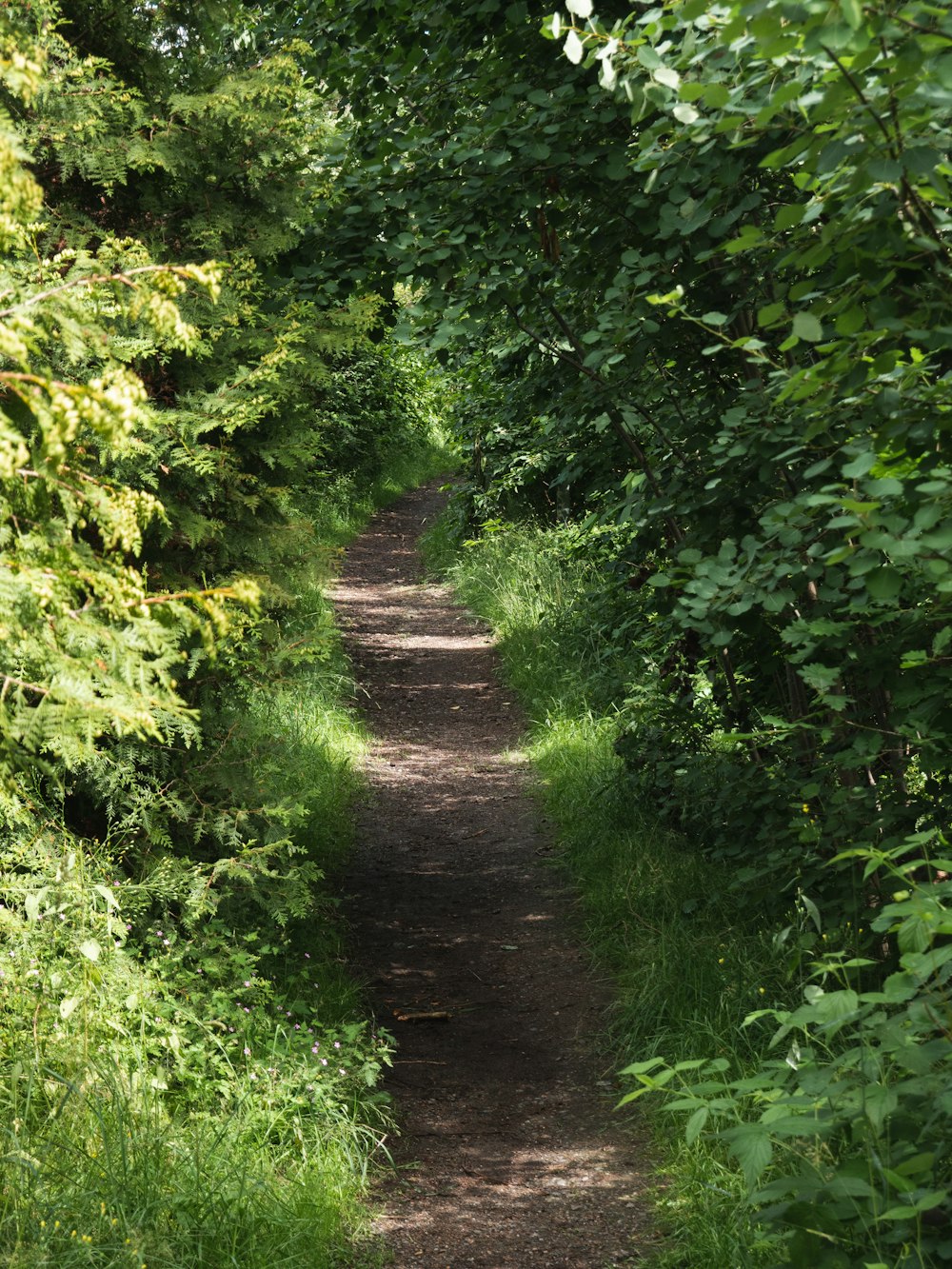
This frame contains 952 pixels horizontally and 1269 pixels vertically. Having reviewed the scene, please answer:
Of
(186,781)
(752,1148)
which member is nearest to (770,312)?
(752,1148)

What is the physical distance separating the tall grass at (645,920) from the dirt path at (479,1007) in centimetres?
16

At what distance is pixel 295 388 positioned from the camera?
4613mm

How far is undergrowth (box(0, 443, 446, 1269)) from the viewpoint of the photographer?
3.11 metres

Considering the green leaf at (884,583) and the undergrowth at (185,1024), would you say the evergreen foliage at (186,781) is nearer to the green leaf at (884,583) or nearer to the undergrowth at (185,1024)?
the undergrowth at (185,1024)

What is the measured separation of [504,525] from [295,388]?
348 inches

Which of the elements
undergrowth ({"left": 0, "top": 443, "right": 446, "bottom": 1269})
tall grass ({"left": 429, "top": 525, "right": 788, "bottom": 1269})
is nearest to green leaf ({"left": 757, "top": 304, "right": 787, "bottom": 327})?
tall grass ({"left": 429, "top": 525, "right": 788, "bottom": 1269})

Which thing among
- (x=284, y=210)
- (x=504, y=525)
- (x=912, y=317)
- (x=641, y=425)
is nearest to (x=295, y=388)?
(x=284, y=210)

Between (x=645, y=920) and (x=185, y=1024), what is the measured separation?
91.3 inches

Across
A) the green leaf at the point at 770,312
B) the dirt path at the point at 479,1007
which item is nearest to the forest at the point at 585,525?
the green leaf at the point at 770,312

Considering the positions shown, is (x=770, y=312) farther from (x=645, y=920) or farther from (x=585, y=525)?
(x=645, y=920)

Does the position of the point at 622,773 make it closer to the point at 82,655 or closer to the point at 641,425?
the point at 641,425

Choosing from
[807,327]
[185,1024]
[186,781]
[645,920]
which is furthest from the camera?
[645,920]

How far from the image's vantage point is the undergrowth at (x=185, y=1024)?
311 centimetres

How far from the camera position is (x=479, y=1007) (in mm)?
5277
